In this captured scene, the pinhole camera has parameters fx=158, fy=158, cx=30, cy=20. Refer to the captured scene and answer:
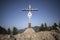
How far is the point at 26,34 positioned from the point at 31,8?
907 mm

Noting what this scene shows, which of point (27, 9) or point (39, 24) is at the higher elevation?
point (27, 9)

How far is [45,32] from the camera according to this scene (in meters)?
5.26

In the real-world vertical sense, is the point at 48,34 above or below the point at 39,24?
below

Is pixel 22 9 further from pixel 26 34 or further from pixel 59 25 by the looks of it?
pixel 59 25

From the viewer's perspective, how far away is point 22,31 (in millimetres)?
5254

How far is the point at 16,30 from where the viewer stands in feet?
17.0

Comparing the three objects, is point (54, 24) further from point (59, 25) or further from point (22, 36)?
point (22, 36)

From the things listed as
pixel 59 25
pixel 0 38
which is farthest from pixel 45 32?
pixel 0 38

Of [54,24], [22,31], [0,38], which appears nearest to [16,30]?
[22,31]

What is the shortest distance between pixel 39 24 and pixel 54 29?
1.85ft

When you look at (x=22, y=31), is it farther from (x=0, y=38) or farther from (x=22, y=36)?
(x=0, y=38)

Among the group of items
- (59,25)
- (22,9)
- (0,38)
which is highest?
(22,9)

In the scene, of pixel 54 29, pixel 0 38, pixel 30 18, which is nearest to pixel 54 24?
pixel 54 29

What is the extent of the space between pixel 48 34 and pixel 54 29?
0.32m
